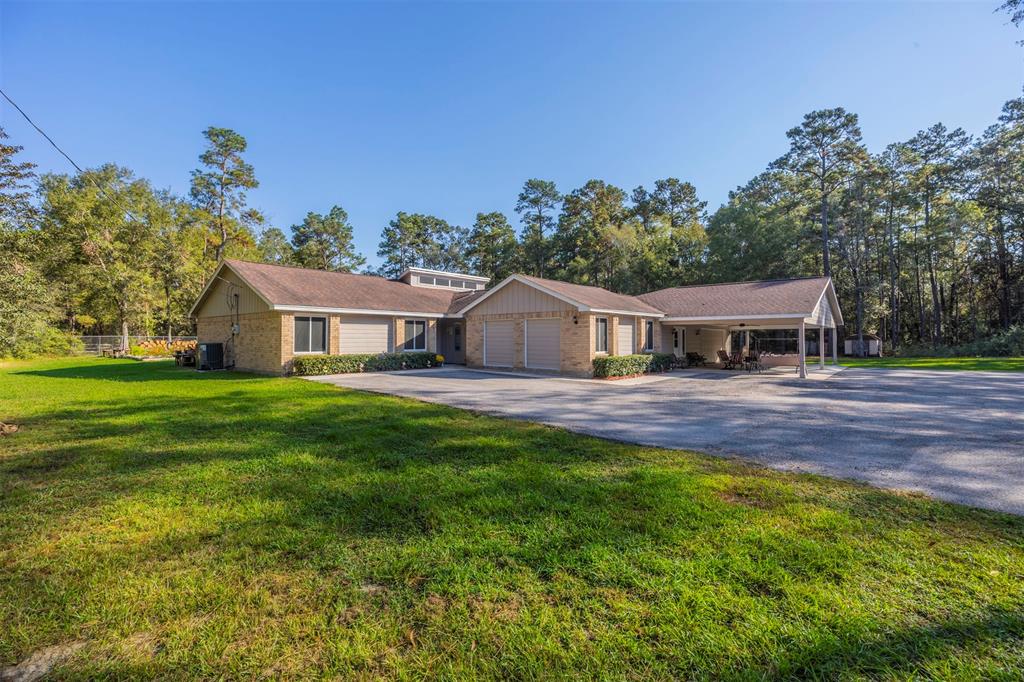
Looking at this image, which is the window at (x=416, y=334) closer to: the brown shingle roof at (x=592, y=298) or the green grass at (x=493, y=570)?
the brown shingle roof at (x=592, y=298)

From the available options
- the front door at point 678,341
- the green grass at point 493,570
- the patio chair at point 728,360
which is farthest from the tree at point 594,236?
the green grass at point 493,570

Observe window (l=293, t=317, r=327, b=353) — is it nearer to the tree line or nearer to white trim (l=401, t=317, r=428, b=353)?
white trim (l=401, t=317, r=428, b=353)

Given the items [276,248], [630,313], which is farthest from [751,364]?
[276,248]

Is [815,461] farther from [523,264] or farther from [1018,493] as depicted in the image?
[523,264]

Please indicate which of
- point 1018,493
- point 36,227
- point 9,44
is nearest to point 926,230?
point 1018,493

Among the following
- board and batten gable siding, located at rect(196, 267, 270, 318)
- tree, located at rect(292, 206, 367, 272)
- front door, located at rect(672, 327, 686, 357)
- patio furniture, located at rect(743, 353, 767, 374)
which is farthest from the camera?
tree, located at rect(292, 206, 367, 272)

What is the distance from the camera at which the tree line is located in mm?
29969

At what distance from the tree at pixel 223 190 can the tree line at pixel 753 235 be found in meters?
0.11

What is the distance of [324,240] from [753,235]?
40.5 m

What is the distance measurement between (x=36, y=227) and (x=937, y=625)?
1896 inches

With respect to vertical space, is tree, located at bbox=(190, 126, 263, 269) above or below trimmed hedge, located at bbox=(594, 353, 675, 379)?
above

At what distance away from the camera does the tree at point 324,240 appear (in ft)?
151

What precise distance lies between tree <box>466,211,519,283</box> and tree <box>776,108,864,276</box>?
24.2m

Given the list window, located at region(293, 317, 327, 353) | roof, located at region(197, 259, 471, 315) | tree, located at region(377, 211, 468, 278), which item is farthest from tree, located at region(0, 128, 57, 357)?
tree, located at region(377, 211, 468, 278)
